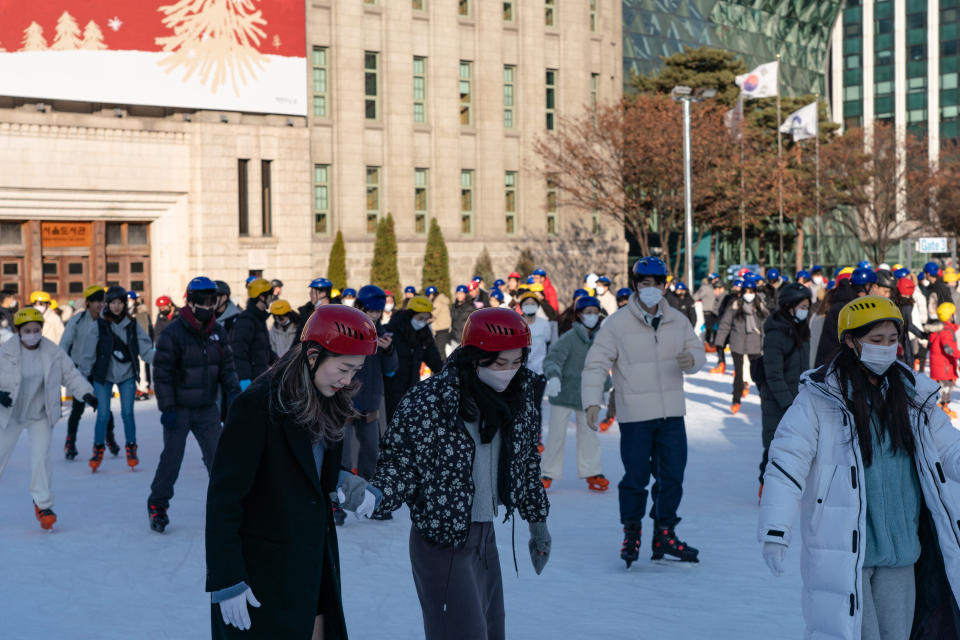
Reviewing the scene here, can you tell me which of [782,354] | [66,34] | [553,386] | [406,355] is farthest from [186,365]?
[66,34]

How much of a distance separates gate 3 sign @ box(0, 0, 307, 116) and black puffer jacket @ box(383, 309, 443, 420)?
22.4 m

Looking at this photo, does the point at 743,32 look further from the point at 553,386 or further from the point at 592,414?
the point at 592,414

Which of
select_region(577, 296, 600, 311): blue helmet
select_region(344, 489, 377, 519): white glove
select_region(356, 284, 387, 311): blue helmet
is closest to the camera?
select_region(344, 489, 377, 519): white glove

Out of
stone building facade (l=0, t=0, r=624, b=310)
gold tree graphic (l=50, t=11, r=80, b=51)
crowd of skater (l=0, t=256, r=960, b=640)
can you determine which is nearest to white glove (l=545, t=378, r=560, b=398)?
crowd of skater (l=0, t=256, r=960, b=640)

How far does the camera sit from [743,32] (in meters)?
63.4

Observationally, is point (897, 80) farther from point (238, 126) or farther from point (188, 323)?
point (188, 323)

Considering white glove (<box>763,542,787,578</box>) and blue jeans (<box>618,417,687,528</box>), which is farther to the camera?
blue jeans (<box>618,417,687,528</box>)

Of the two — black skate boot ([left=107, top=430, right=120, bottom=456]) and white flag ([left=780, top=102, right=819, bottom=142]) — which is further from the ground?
white flag ([left=780, top=102, right=819, bottom=142])

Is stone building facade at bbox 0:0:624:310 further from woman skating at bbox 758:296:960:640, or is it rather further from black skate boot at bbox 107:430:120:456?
woman skating at bbox 758:296:960:640

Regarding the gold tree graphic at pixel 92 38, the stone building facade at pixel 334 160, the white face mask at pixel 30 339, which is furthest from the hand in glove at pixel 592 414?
the gold tree graphic at pixel 92 38

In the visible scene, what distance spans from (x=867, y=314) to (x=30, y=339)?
724cm

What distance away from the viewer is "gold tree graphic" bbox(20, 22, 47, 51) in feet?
98.2

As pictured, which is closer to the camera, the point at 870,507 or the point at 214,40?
the point at 870,507

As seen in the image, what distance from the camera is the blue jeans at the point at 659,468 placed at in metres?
7.66
